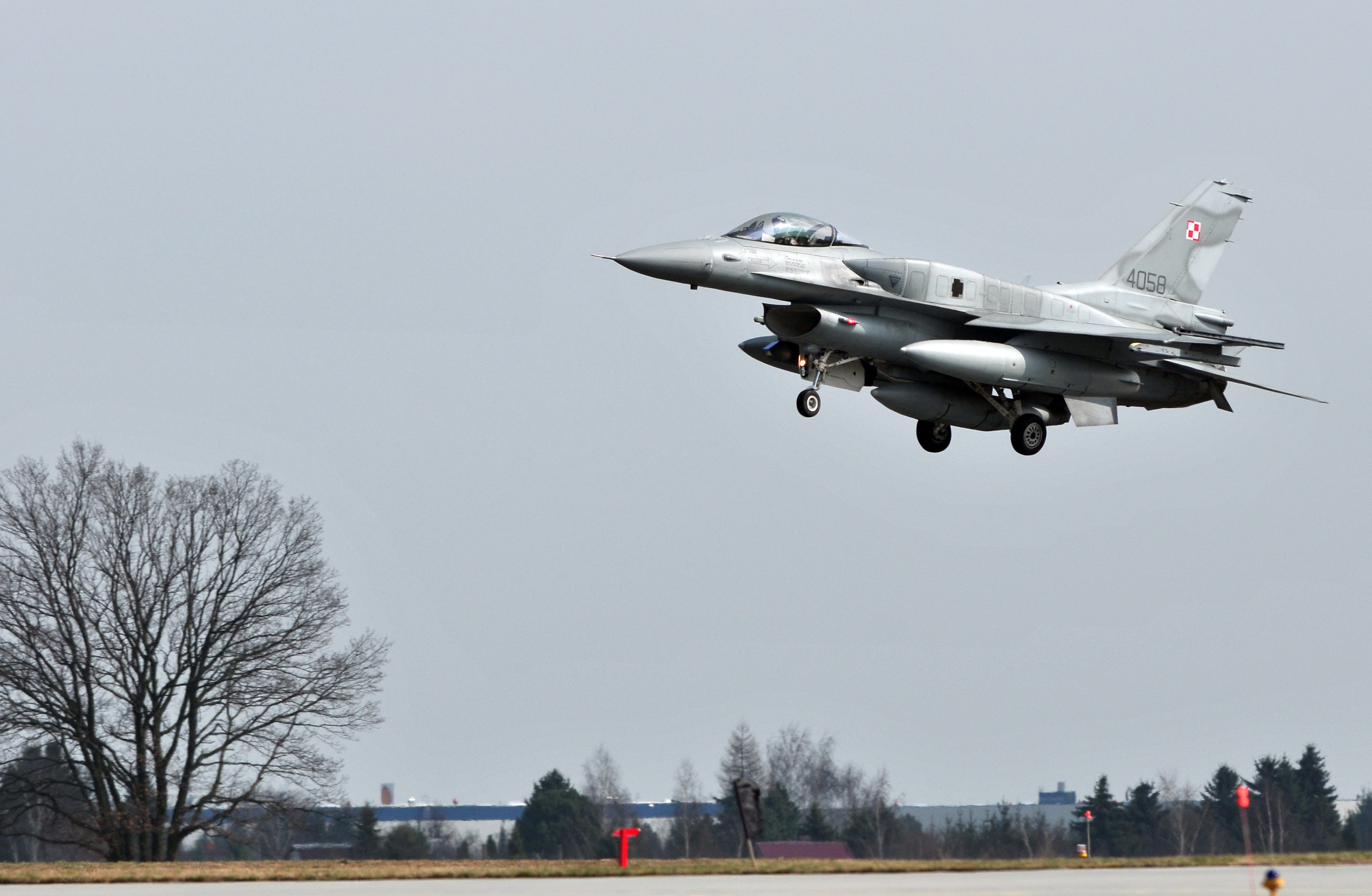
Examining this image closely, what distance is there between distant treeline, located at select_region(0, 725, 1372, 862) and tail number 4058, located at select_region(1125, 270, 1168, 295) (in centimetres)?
1213

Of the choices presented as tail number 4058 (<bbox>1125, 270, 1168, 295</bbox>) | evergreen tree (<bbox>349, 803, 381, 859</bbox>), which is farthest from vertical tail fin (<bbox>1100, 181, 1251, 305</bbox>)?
evergreen tree (<bbox>349, 803, 381, 859</bbox>)

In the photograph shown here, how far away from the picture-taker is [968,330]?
31.7 metres

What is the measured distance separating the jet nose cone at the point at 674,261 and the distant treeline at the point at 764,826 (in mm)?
11333

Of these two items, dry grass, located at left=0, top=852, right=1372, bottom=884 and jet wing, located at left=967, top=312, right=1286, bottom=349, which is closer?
dry grass, located at left=0, top=852, right=1372, bottom=884

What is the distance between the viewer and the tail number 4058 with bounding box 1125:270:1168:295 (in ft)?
118

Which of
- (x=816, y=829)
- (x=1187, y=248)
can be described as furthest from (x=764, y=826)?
(x=1187, y=248)

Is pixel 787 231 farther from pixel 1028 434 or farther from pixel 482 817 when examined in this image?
pixel 482 817

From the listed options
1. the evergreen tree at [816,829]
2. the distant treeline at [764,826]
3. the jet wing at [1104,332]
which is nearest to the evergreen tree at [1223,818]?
the distant treeline at [764,826]

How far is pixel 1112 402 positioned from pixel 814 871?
1617 cm

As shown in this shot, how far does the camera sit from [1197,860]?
22.5 meters

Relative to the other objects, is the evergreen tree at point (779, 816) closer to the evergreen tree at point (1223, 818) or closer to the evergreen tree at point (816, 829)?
the evergreen tree at point (816, 829)

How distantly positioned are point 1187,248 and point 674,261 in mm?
14854

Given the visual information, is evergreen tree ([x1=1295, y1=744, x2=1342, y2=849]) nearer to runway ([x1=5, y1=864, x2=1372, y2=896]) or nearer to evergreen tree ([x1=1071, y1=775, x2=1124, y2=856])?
evergreen tree ([x1=1071, y1=775, x2=1124, y2=856])

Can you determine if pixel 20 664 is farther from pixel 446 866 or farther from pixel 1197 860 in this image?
pixel 1197 860
